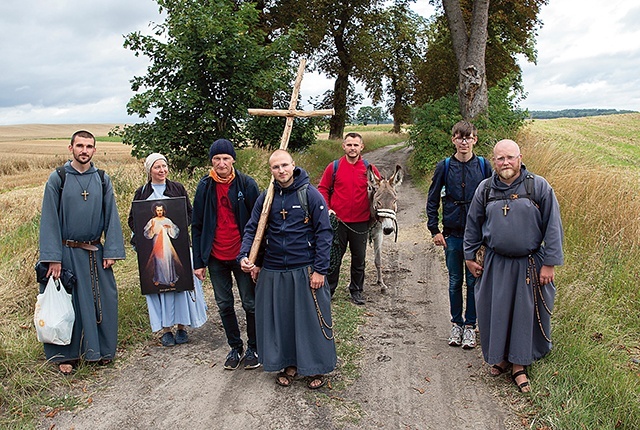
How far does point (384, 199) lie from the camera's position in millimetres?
Result: 6703

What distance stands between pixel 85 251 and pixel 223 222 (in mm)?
1399

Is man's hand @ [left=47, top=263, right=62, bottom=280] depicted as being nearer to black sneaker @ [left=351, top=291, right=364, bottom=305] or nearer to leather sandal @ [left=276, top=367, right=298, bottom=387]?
leather sandal @ [left=276, top=367, right=298, bottom=387]

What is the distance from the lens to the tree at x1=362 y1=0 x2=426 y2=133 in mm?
27625

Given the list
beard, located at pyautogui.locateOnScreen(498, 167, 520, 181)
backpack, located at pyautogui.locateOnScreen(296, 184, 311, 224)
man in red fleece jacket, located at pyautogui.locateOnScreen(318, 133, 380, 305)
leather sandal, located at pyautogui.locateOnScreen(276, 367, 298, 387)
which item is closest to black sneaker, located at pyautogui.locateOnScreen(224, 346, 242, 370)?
leather sandal, located at pyautogui.locateOnScreen(276, 367, 298, 387)

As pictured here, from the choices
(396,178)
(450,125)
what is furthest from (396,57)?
(396,178)

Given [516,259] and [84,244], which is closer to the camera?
[516,259]

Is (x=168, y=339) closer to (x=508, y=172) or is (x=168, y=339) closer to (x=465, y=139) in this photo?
(x=465, y=139)

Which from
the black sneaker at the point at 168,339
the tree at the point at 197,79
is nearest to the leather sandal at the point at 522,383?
the black sneaker at the point at 168,339

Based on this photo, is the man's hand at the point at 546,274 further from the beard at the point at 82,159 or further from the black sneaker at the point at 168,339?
the beard at the point at 82,159

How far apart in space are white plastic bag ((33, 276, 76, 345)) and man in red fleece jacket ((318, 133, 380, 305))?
3082 mm

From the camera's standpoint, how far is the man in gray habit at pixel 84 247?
4.93 metres

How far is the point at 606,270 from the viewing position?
630 centimetres

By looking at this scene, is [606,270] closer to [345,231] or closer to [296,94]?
[345,231]

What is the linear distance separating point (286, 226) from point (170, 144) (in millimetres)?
9585
